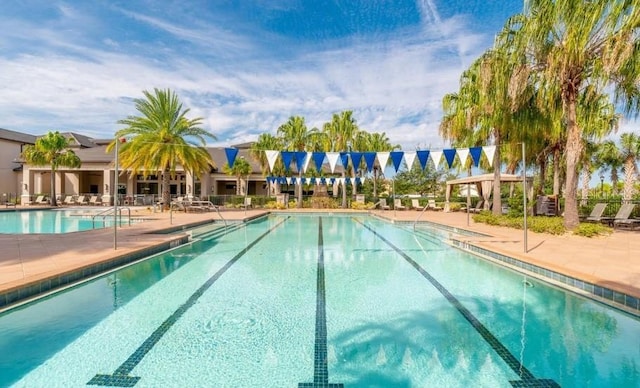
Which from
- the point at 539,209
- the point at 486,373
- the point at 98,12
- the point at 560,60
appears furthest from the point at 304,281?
the point at 539,209

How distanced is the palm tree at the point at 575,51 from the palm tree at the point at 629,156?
21.3 meters

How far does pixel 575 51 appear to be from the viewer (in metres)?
9.91

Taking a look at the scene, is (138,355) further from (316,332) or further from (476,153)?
(476,153)

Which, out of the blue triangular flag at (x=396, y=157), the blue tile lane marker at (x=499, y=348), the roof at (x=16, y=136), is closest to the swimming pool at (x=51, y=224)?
the blue triangular flag at (x=396, y=157)

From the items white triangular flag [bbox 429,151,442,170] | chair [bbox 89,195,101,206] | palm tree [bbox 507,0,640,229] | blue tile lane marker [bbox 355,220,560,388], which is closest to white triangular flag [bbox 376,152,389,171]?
white triangular flag [bbox 429,151,442,170]

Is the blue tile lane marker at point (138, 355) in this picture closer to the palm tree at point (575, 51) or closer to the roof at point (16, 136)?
the palm tree at point (575, 51)

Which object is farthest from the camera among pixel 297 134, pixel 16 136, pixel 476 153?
pixel 16 136

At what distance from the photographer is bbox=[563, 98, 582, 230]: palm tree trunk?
10.7m

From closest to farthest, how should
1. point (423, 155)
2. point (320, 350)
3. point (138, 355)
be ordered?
point (138, 355) → point (320, 350) → point (423, 155)

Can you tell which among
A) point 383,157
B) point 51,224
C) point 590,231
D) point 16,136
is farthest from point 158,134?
point 16,136

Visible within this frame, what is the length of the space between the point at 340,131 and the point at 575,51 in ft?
57.3

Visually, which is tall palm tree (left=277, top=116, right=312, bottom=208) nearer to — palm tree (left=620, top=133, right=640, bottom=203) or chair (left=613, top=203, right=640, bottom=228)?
chair (left=613, top=203, right=640, bottom=228)

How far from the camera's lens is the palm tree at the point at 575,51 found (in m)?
9.22

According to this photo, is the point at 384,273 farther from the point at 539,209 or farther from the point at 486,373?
the point at 539,209
